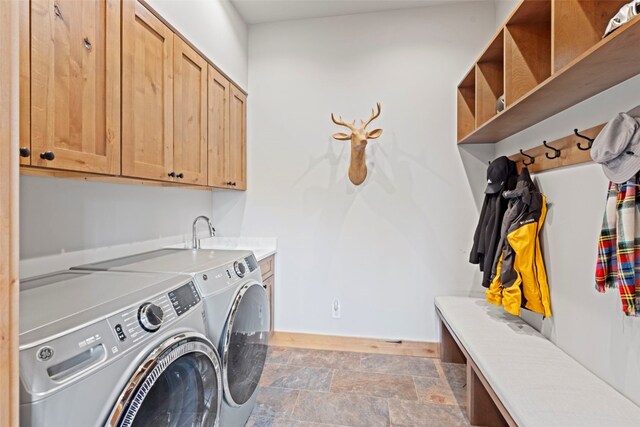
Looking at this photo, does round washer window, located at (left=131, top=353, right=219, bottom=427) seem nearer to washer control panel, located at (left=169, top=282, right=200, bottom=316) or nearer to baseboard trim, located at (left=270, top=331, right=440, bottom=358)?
washer control panel, located at (left=169, top=282, right=200, bottom=316)

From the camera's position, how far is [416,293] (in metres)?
2.85

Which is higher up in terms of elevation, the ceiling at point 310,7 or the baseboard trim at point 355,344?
the ceiling at point 310,7

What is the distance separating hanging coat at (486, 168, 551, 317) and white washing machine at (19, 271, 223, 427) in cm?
175

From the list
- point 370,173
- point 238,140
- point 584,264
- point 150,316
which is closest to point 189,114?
point 238,140

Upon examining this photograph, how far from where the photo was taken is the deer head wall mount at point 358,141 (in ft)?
8.64

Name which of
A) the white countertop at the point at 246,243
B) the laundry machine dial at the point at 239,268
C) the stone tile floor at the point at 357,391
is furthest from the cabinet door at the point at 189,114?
the stone tile floor at the point at 357,391

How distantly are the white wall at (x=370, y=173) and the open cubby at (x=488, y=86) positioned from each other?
448 millimetres

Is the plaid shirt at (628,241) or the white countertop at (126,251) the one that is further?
the white countertop at (126,251)

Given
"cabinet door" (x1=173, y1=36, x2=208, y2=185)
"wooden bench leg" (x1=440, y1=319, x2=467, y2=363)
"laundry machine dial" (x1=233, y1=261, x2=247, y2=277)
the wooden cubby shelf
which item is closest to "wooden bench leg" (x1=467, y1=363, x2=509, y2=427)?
"wooden bench leg" (x1=440, y1=319, x2=467, y2=363)

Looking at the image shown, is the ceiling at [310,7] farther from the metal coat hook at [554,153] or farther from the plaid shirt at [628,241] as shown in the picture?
the plaid shirt at [628,241]

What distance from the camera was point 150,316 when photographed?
1041 mm

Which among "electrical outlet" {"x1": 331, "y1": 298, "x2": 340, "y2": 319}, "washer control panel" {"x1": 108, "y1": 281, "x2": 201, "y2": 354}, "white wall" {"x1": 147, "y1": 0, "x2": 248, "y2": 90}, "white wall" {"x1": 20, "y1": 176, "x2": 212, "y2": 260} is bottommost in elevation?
"electrical outlet" {"x1": 331, "y1": 298, "x2": 340, "y2": 319}

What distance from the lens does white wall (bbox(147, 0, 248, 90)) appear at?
6.41 ft

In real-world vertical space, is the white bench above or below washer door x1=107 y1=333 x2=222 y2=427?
below
